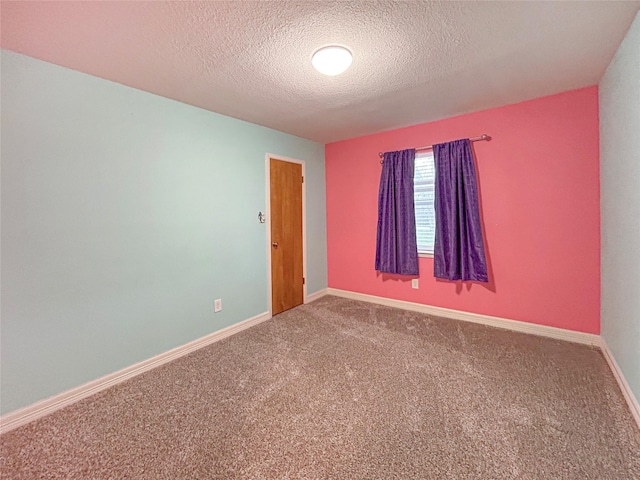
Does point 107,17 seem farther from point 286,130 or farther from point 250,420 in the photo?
point 250,420

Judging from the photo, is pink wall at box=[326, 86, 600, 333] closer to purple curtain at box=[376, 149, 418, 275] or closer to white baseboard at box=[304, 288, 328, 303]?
purple curtain at box=[376, 149, 418, 275]

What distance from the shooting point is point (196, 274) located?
273 centimetres

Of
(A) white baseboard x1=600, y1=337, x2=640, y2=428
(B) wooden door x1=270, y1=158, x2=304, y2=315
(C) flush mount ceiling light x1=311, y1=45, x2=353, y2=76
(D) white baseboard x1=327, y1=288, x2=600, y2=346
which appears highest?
(C) flush mount ceiling light x1=311, y1=45, x2=353, y2=76

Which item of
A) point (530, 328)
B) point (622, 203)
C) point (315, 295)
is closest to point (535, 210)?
point (622, 203)

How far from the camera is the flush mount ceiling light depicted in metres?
1.80

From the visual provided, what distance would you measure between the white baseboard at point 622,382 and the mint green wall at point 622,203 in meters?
0.05

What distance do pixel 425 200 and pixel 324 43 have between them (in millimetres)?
2250

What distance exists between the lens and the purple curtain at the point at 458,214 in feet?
9.95

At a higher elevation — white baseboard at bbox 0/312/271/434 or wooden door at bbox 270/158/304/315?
wooden door at bbox 270/158/304/315

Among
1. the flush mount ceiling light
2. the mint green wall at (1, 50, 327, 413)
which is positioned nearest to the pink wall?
the flush mount ceiling light

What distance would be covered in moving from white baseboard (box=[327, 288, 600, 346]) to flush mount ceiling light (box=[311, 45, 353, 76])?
2.85m

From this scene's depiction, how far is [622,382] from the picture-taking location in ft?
6.23

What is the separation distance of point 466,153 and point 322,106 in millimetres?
1642

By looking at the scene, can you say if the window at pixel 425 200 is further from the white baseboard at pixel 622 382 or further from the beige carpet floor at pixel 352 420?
the white baseboard at pixel 622 382
